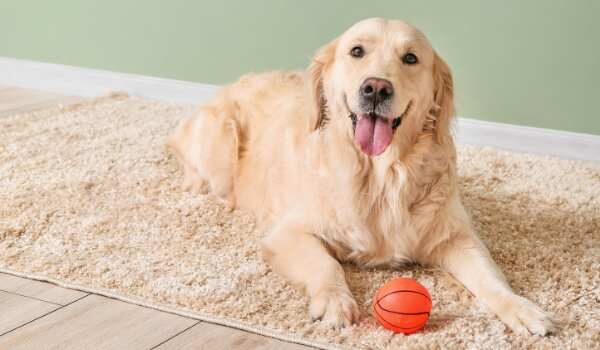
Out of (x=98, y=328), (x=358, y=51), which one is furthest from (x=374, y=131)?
(x=98, y=328)

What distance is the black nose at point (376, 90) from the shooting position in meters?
2.17

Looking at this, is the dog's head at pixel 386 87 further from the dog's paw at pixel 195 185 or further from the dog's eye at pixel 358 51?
the dog's paw at pixel 195 185

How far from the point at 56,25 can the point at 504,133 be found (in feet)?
11.1

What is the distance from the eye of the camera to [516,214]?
2.95m

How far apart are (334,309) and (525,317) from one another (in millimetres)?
513

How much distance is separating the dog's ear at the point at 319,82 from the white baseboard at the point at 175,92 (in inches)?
40.7

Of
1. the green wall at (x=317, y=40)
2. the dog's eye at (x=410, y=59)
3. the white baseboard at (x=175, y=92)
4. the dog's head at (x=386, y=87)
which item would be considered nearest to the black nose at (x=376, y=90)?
the dog's head at (x=386, y=87)

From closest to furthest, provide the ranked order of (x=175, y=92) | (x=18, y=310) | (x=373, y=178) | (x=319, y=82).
A: (x=18, y=310) < (x=373, y=178) < (x=319, y=82) < (x=175, y=92)

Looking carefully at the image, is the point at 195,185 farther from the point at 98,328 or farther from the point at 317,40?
the point at 317,40

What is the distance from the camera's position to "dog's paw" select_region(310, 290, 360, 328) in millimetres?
2014

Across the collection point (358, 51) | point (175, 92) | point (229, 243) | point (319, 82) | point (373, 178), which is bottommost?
point (229, 243)

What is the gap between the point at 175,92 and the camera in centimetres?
499

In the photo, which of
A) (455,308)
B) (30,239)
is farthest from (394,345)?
(30,239)

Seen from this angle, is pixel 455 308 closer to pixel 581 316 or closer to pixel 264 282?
pixel 581 316
